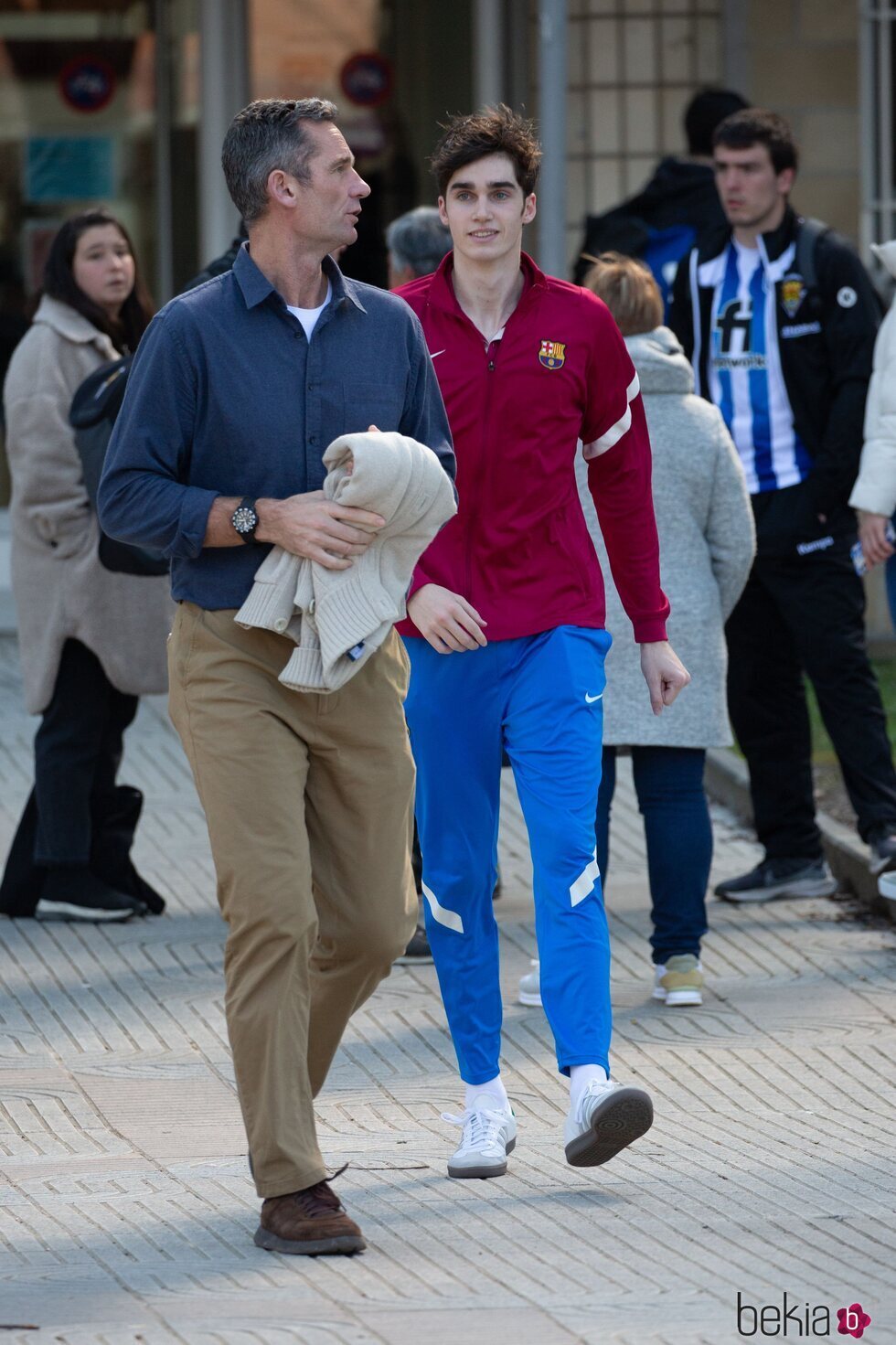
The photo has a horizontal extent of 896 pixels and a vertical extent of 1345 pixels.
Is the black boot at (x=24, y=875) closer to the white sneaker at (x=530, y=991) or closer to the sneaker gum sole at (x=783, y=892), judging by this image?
the white sneaker at (x=530, y=991)

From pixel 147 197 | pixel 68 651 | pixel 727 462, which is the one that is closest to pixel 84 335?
pixel 68 651

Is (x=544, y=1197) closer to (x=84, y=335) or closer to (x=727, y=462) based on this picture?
(x=727, y=462)

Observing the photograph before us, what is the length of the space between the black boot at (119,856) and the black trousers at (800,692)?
1.97 m

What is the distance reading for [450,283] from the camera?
5121 millimetres

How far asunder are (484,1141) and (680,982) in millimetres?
1589

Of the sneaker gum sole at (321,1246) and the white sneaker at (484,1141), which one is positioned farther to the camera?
the white sneaker at (484,1141)

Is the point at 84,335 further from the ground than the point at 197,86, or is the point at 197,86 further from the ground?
the point at 197,86

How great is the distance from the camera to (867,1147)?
5074 mm

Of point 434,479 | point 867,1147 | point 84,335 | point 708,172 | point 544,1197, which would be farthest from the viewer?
point 708,172

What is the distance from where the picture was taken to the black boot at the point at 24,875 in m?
7.43

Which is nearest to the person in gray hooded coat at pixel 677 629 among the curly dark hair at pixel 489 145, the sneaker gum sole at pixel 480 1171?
the curly dark hair at pixel 489 145

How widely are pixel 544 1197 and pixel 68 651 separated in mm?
3206

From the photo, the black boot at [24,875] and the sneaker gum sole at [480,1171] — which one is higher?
the sneaker gum sole at [480,1171]

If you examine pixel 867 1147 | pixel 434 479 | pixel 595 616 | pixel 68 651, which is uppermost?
pixel 434 479
